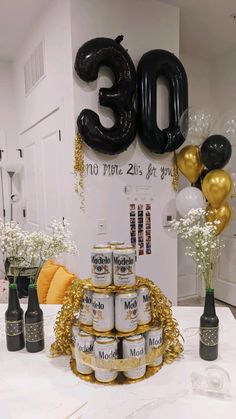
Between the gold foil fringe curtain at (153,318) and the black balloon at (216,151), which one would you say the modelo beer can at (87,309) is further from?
the black balloon at (216,151)

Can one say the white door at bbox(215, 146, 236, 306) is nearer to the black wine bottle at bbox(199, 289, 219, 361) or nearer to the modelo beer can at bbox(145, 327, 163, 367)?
the black wine bottle at bbox(199, 289, 219, 361)

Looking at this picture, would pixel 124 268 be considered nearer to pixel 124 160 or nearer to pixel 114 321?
pixel 114 321

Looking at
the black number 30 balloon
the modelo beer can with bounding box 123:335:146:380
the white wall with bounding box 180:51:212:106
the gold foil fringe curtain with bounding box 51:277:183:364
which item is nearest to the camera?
the modelo beer can with bounding box 123:335:146:380

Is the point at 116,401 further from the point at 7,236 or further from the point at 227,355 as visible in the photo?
the point at 7,236

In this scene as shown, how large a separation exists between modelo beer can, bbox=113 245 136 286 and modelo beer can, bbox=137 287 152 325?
50 millimetres

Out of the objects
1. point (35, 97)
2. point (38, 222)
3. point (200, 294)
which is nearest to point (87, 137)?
point (35, 97)

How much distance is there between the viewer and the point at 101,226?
2.48 m

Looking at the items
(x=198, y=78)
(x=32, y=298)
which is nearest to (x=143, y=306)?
(x=32, y=298)

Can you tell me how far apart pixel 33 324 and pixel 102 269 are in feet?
1.23

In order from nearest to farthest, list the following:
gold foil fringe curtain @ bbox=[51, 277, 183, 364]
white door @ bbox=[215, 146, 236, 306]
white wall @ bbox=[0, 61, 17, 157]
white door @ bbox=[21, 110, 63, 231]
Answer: gold foil fringe curtain @ bbox=[51, 277, 183, 364], white door @ bbox=[21, 110, 63, 231], white door @ bbox=[215, 146, 236, 306], white wall @ bbox=[0, 61, 17, 157]

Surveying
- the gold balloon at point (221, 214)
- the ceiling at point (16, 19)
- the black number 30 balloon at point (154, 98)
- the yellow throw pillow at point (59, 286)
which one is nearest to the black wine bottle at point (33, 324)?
the yellow throw pillow at point (59, 286)

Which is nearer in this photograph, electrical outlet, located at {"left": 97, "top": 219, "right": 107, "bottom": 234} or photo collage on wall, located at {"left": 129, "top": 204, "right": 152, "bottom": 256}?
electrical outlet, located at {"left": 97, "top": 219, "right": 107, "bottom": 234}

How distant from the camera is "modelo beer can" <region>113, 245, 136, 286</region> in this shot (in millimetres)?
1007

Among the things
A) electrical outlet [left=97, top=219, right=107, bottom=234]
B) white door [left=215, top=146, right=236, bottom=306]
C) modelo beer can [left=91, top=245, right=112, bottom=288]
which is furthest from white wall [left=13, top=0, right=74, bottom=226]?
white door [left=215, top=146, right=236, bottom=306]
